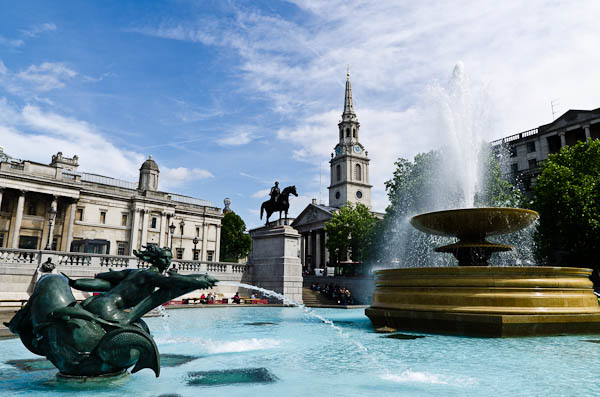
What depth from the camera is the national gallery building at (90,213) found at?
46.0 metres

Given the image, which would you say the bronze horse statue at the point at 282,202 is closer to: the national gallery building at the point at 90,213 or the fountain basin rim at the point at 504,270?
the fountain basin rim at the point at 504,270

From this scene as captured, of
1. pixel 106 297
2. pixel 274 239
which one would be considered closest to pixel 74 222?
pixel 274 239

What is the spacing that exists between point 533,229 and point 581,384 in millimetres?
28795

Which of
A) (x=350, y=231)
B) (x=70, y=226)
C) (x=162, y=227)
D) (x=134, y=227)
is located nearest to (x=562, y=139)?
(x=350, y=231)

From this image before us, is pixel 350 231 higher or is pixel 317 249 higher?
pixel 350 231

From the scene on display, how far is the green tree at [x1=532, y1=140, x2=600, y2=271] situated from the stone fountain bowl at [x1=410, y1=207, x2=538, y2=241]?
17825 millimetres

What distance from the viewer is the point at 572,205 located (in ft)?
89.9

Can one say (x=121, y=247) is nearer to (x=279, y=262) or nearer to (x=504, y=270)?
(x=279, y=262)

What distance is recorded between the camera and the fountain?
9.12 meters

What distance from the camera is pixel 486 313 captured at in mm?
9234

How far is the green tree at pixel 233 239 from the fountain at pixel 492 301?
64267 mm

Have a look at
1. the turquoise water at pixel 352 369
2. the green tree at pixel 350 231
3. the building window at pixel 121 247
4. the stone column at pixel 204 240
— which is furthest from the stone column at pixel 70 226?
the turquoise water at pixel 352 369

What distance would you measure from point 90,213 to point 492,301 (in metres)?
51.8

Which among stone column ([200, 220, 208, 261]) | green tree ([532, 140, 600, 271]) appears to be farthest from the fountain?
stone column ([200, 220, 208, 261])
